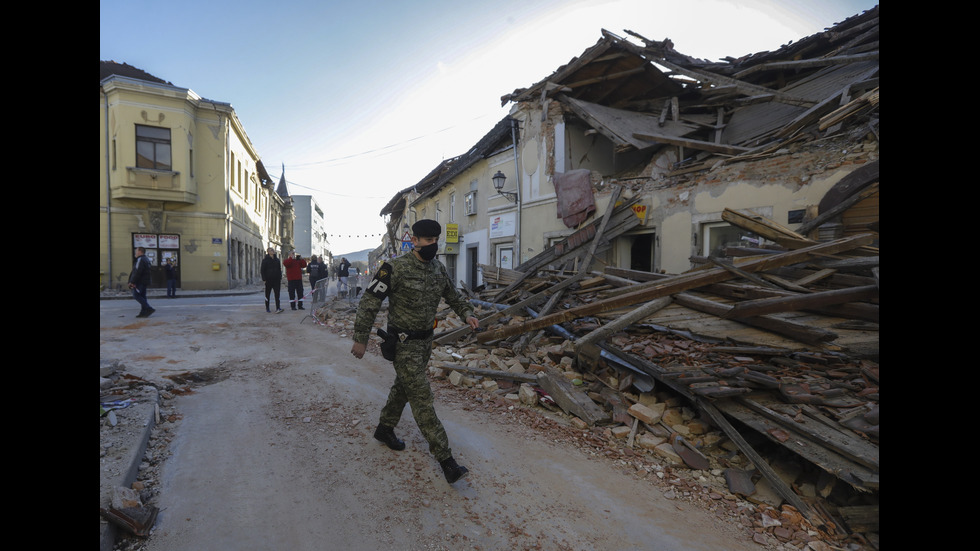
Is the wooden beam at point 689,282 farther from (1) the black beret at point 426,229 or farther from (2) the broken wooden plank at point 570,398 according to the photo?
(1) the black beret at point 426,229

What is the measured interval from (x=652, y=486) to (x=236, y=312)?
38.4ft

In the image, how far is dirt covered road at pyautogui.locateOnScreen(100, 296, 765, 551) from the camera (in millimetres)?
2328

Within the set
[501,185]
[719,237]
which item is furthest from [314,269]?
[719,237]

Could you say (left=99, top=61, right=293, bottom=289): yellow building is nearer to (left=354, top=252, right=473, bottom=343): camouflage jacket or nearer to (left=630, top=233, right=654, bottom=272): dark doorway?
(left=630, top=233, right=654, bottom=272): dark doorway

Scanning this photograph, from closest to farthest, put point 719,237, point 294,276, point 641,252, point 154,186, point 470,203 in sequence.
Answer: point 719,237, point 641,252, point 294,276, point 470,203, point 154,186

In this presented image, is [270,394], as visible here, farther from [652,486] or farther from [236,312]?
[236,312]

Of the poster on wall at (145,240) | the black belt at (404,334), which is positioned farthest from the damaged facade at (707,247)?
the poster on wall at (145,240)

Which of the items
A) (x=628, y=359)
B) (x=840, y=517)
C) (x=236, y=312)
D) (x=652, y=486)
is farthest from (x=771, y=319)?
(x=236, y=312)

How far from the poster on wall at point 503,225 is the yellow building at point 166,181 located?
15071mm

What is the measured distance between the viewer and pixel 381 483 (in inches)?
112

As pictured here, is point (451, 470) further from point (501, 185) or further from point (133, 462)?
point (501, 185)

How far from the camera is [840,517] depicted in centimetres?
266

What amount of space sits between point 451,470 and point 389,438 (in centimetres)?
76

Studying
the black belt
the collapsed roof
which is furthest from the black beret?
the collapsed roof
